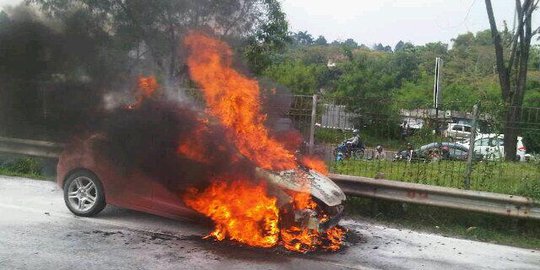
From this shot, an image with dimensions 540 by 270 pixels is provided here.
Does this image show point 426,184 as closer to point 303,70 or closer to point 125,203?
point 125,203

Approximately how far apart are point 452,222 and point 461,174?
0.97m

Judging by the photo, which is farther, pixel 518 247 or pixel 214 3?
pixel 214 3

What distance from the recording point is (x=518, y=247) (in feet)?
24.6

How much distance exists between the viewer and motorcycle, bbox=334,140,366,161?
9453mm

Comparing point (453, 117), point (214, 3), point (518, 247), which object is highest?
point (214, 3)

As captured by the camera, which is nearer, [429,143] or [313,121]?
[429,143]

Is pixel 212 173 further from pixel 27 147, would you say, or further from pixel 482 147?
pixel 27 147

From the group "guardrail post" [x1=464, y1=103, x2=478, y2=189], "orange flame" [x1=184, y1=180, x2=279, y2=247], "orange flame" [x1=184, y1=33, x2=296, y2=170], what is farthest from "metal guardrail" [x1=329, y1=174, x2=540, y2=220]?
"orange flame" [x1=184, y1=180, x2=279, y2=247]

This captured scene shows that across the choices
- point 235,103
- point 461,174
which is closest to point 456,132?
point 461,174

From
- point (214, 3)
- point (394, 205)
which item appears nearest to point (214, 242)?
point (394, 205)

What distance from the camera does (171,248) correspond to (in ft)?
19.7

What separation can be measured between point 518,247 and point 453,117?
8.29 feet

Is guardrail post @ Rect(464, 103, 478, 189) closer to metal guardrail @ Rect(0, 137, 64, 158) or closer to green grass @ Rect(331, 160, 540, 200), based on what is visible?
green grass @ Rect(331, 160, 540, 200)

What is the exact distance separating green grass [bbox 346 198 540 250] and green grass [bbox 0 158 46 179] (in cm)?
660
